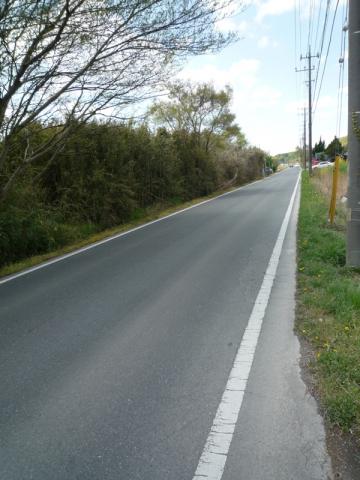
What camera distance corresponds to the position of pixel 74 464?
2.71m

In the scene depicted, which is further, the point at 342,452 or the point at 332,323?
the point at 332,323

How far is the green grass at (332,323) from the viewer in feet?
10.5

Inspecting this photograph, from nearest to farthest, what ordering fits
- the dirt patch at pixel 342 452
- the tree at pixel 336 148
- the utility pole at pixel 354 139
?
the dirt patch at pixel 342 452 → the utility pole at pixel 354 139 → the tree at pixel 336 148

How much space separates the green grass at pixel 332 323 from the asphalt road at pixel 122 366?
0.27 meters

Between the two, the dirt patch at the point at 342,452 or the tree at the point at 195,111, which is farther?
the tree at the point at 195,111

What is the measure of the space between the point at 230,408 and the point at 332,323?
76.8 inches

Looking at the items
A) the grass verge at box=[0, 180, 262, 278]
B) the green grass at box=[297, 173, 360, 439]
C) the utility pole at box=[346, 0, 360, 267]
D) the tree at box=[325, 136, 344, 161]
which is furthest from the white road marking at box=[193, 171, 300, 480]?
the tree at box=[325, 136, 344, 161]

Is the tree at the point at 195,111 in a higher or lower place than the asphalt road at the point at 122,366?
higher

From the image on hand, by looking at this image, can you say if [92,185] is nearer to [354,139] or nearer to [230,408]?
[354,139]

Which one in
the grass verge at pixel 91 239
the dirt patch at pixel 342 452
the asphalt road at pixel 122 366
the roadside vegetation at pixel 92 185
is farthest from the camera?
the roadside vegetation at pixel 92 185

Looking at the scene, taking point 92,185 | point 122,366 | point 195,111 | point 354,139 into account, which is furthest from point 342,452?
point 195,111

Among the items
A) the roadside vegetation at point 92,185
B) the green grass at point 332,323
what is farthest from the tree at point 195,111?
the green grass at point 332,323

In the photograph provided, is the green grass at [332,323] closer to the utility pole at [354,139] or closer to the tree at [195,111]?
the utility pole at [354,139]

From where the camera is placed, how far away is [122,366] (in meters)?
4.07
